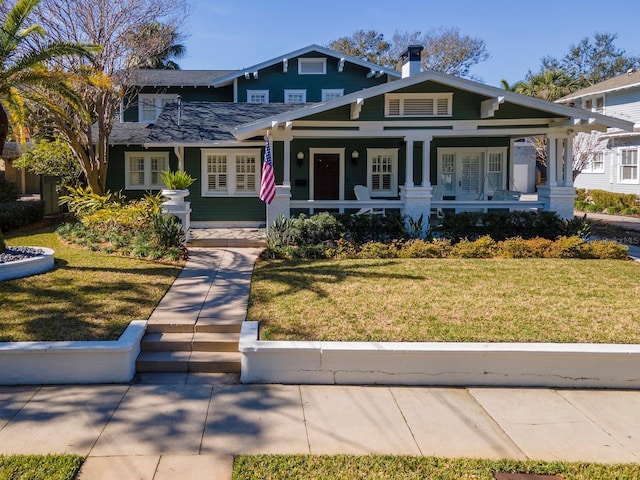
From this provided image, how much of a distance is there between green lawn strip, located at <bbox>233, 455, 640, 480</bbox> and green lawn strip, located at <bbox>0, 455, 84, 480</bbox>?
4.13 ft

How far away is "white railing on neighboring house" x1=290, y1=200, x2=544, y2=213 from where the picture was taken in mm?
14125

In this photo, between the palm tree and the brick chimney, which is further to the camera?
the brick chimney

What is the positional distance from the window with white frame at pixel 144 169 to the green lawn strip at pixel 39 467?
1488 centimetres

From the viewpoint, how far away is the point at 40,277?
364 inches

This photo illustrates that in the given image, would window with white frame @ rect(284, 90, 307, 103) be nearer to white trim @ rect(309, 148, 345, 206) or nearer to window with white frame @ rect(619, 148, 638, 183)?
white trim @ rect(309, 148, 345, 206)

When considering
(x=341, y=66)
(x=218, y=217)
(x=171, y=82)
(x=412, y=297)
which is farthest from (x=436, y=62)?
(x=412, y=297)

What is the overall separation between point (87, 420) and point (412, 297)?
4829mm

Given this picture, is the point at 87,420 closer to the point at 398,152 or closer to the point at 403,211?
the point at 403,211

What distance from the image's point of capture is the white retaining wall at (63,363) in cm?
600

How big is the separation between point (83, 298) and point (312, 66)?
17101 mm

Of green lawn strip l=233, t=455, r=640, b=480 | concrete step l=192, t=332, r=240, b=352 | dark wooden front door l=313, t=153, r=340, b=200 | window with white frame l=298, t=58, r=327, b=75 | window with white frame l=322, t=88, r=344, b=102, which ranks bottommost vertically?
green lawn strip l=233, t=455, r=640, b=480

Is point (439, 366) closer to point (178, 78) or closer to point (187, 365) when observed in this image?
point (187, 365)

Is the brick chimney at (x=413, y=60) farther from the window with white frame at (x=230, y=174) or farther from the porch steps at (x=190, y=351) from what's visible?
the porch steps at (x=190, y=351)

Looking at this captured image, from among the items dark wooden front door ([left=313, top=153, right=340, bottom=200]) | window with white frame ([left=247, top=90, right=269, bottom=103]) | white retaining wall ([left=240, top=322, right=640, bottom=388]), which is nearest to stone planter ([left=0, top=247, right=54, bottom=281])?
white retaining wall ([left=240, top=322, right=640, bottom=388])
